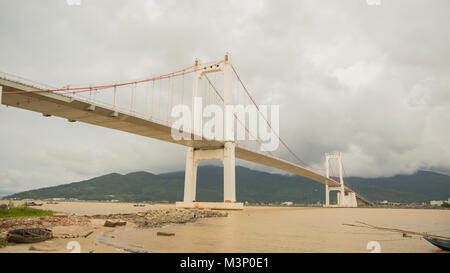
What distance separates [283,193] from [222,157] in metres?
162

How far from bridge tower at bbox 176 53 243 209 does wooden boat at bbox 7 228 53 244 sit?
23.8m

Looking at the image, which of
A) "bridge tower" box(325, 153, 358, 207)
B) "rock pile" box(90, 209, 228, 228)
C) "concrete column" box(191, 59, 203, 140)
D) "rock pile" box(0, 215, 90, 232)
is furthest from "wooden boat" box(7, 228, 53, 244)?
"bridge tower" box(325, 153, 358, 207)

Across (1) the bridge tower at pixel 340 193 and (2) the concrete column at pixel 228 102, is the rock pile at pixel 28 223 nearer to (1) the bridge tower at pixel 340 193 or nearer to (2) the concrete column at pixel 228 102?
(2) the concrete column at pixel 228 102

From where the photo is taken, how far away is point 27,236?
7891mm

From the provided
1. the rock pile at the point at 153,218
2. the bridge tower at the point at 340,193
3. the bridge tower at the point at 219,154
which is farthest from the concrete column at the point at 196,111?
the bridge tower at the point at 340,193

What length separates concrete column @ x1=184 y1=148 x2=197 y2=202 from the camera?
35969 mm

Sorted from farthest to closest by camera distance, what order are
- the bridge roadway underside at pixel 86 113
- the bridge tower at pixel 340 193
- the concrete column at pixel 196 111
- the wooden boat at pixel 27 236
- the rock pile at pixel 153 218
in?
the bridge tower at pixel 340 193 → the concrete column at pixel 196 111 → the bridge roadway underside at pixel 86 113 → the rock pile at pixel 153 218 → the wooden boat at pixel 27 236

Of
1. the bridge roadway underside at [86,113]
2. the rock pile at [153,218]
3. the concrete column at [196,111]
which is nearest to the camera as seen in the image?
the rock pile at [153,218]

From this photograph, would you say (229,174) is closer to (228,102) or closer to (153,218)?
(228,102)

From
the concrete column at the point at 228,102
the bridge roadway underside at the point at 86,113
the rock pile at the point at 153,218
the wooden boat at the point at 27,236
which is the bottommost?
the rock pile at the point at 153,218

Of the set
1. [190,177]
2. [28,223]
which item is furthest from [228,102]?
[28,223]

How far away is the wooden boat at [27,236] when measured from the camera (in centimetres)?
771

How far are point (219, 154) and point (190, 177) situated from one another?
14.3 ft

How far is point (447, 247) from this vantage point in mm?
8023
